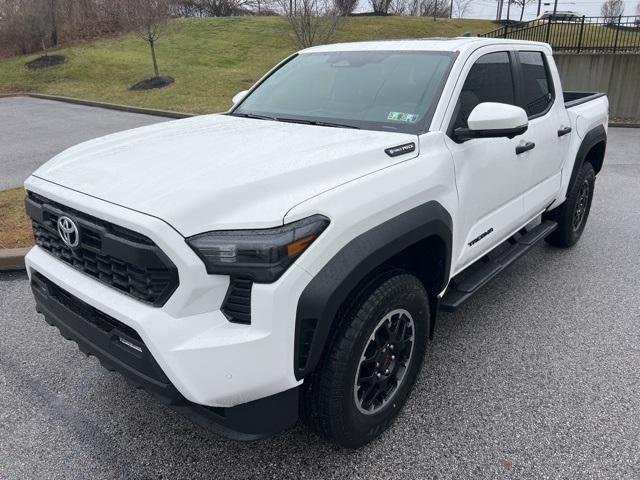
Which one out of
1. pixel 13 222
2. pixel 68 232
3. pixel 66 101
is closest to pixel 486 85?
pixel 68 232

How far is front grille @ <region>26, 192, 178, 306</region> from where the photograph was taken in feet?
6.12

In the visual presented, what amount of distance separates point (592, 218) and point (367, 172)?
184 inches

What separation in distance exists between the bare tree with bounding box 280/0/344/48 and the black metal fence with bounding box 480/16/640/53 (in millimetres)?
4872

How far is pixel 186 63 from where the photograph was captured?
20.9m

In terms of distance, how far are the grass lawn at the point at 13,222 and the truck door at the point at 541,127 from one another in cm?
424

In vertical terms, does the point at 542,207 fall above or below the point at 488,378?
above

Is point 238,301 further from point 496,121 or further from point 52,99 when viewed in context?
point 52,99

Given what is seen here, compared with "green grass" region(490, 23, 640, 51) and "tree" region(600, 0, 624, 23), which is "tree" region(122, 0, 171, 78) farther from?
"tree" region(600, 0, 624, 23)

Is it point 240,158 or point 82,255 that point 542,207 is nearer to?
point 240,158

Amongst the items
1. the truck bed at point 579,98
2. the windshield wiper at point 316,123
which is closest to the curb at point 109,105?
the truck bed at point 579,98

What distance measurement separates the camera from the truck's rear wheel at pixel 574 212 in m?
4.66

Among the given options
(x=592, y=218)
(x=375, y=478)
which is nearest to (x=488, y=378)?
(x=375, y=478)

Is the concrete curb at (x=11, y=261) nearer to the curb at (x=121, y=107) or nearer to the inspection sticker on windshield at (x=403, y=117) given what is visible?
the inspection sticker on windshield at (x=403, y=117)

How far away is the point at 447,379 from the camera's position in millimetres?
3033
